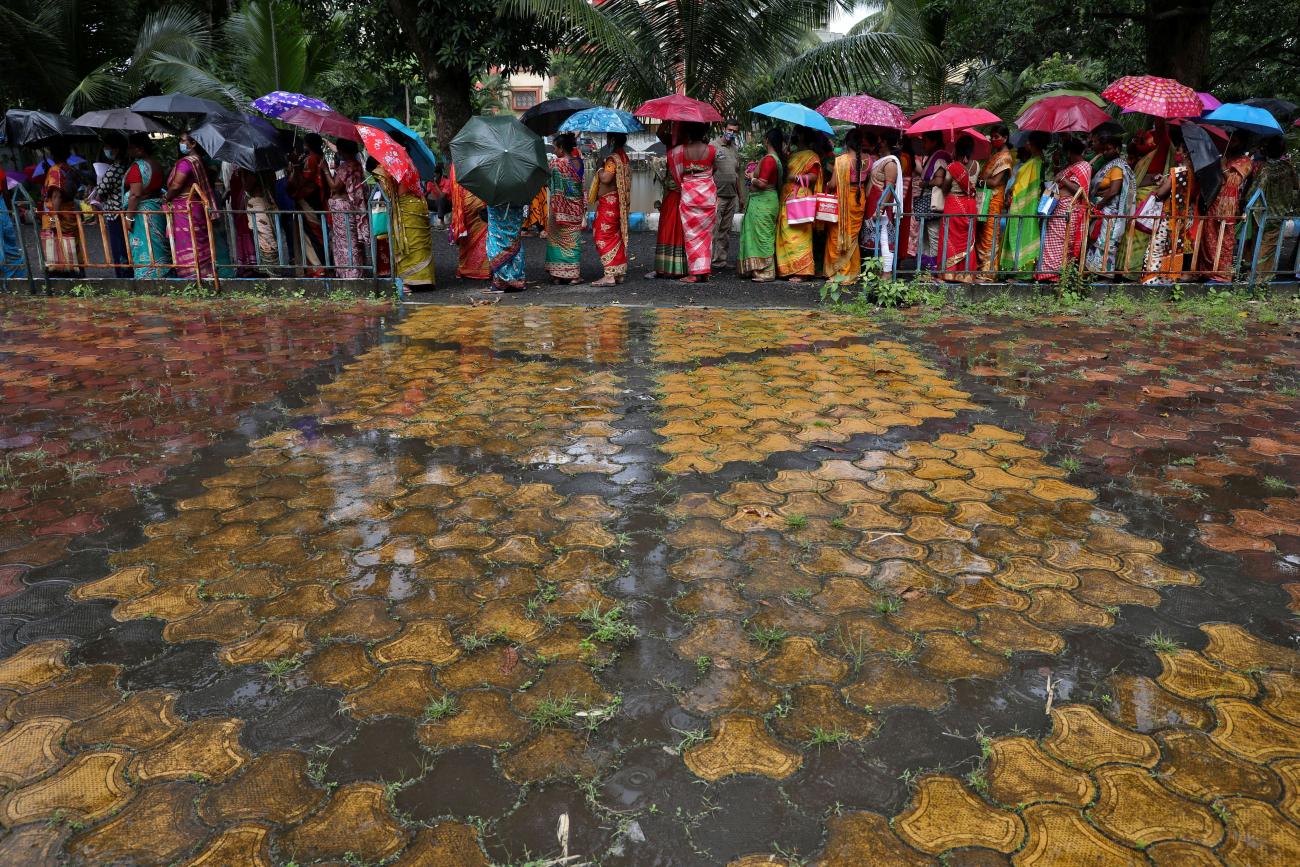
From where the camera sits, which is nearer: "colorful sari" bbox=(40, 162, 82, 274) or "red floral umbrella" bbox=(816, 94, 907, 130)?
"red floral umbrella" bbox=(816, 94, 907, 130)

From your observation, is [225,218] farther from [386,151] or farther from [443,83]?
[443,83]

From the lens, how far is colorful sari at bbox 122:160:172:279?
9141 mm

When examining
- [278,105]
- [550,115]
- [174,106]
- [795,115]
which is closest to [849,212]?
[795,115]

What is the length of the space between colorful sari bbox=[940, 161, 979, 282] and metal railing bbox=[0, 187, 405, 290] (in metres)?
5.74

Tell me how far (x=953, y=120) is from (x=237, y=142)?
6.98 metres

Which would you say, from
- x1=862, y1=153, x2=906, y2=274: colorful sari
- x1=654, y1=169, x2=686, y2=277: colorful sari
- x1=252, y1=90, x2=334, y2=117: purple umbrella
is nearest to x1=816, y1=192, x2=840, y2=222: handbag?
x1=862, y1=153, x2=906, y2=274: colorful sari

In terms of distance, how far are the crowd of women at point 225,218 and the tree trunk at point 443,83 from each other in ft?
10.6

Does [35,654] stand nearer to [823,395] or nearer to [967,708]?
[967,708]

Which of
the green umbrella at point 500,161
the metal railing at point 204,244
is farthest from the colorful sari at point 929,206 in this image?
the metal railing at point 204,244

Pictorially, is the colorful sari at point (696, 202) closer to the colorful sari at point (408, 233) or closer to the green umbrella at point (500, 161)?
the green umbrella at point (500, 161)

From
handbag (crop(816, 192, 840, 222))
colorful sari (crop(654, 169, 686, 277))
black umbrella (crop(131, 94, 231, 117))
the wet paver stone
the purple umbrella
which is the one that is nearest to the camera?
the wet paver stone

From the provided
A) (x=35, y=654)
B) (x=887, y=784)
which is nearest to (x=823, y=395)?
(x=887, y=784)

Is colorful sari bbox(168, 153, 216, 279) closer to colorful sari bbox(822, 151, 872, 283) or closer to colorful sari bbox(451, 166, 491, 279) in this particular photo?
colorful sari bbox(451, 166, 491, 279)

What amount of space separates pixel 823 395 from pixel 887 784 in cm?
342
